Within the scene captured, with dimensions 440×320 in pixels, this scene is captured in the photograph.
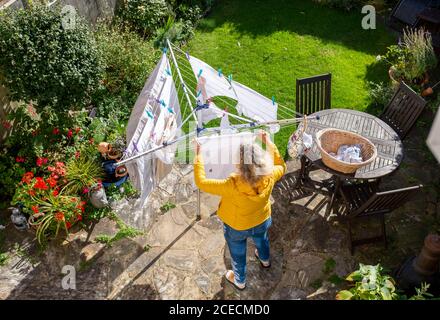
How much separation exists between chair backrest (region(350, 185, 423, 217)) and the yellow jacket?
1.10 m

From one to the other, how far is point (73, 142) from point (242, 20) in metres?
4.86

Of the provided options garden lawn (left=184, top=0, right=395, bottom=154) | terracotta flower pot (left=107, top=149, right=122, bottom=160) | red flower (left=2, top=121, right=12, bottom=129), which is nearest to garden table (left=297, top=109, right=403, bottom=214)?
garden lawn (left=184, top=0, right=395, bottom=154)

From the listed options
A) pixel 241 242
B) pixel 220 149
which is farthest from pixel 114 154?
Result: pixel 241 242

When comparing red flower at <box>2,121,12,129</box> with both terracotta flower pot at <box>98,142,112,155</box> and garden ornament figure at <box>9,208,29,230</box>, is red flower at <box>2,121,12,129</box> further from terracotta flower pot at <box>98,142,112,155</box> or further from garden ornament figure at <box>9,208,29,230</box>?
terracotta flower pot at <box>98,142,112,155</box>

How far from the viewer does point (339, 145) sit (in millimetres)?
5316

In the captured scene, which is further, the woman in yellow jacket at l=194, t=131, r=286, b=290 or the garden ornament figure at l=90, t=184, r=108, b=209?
the garden ornament figure at l=90, t=184, r=108, b=209

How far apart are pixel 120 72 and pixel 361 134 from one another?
408 centimetres

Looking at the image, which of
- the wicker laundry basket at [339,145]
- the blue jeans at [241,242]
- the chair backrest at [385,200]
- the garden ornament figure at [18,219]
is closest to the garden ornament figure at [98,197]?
the garden ornament figure at [18,219]

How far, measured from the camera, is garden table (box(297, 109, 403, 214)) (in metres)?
5.02

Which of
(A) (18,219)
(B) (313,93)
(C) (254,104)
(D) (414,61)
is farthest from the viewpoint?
(D) (414,61)

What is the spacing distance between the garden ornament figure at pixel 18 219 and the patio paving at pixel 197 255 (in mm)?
144

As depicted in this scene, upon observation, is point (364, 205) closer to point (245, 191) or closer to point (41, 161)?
point (245, 191)

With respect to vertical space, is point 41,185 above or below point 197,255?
above

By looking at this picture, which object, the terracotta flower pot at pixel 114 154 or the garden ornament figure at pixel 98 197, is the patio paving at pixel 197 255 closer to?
the garden ornament figure at pixel 98 197
